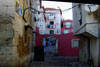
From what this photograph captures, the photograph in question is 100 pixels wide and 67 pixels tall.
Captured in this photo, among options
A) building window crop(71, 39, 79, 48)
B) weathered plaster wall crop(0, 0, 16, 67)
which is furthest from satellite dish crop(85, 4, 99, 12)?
building window crop(71, 39, 79, 48)

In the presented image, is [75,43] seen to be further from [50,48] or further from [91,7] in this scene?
[91,7]

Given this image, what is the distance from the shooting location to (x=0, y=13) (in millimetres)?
7980

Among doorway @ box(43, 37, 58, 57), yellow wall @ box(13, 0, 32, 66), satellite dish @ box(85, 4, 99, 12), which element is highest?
satellite dish @ box(85, 4, 99, 12)

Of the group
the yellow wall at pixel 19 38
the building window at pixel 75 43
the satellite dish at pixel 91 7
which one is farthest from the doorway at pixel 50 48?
the yellow wall at pixel 19 38

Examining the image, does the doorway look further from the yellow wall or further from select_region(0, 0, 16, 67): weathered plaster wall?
select_region(0, 0, 16, 67): weathered plaster wall

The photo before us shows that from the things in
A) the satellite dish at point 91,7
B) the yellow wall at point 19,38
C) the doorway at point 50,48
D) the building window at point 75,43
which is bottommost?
the doorway at point 50,48

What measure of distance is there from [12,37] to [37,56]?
35.2 feet

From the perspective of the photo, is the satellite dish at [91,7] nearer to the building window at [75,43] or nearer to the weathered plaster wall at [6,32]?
the weathered plaster wall at [6,32]

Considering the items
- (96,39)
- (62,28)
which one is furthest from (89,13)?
(62,28)

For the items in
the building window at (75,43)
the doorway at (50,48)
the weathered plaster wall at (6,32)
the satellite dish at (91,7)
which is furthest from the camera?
the doorway at (50,48)

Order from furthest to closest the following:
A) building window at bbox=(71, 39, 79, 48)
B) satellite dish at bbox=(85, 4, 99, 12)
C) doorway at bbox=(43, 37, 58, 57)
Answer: doorway at bbox=(43, 37, 58, 57)
building window at bbox=(71, 39, 79, 48)
satellite dish at bbox=(85, 4, 99, 12)

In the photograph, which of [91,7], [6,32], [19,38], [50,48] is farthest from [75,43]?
[6,32]

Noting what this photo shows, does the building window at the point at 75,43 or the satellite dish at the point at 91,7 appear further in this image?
the building window at the point at 75,43

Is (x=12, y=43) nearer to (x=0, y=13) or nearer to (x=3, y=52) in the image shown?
(x=3, y=52)
